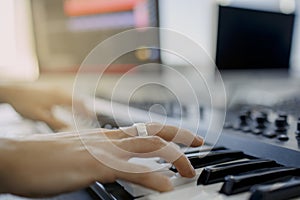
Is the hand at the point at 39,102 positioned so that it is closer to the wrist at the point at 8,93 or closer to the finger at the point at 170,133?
the wrist at the point at 8,93

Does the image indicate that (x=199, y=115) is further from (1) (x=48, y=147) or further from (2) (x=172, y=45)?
(2) (x=172, y=45)

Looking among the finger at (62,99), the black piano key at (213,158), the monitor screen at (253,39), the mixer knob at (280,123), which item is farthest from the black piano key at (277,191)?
the monitor screen at (253,39)

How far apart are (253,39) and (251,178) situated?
1.00m

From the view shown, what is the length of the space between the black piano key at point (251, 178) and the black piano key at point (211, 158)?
0.08 meters

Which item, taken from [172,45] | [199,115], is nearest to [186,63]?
[172,45]

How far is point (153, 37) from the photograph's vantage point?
1196 millimetres

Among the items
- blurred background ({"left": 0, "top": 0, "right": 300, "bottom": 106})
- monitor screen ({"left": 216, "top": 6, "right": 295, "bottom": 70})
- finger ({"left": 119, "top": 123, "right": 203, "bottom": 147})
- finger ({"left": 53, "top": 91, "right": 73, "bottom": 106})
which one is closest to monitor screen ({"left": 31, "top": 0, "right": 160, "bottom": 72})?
blurred background ({"left": 0, "top": 0, "right": 300, "bottom": 106})

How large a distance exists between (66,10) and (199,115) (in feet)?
2.95

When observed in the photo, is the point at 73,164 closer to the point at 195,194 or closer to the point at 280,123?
the point at 195,194

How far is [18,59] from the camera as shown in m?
1.54

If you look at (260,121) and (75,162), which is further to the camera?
(260,121)

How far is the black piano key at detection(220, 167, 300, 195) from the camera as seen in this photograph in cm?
31

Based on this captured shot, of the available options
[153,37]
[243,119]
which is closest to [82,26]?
[153,37]

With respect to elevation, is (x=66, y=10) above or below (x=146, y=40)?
above
